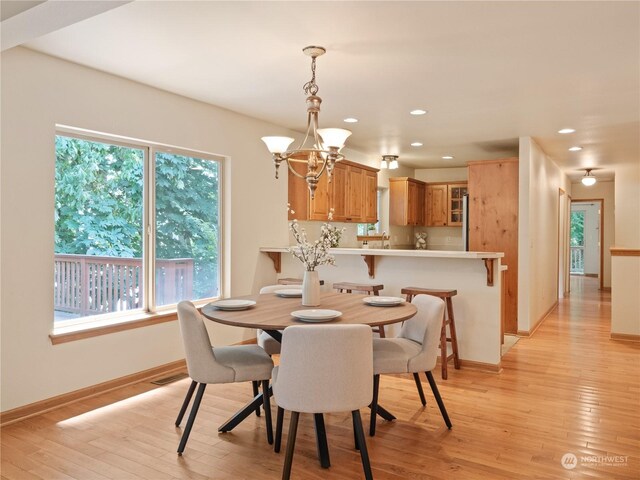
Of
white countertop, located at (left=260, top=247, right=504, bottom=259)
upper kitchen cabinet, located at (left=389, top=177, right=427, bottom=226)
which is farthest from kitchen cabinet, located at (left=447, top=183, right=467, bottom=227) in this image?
white countertop, located at (left=260, top=247, right=504, bottom=259)

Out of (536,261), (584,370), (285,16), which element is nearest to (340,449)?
(285,16)

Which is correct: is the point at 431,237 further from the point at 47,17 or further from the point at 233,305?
the point at 47,17

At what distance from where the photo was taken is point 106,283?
12.6 feet

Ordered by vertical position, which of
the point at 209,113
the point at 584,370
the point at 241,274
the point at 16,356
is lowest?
the point at 584,370

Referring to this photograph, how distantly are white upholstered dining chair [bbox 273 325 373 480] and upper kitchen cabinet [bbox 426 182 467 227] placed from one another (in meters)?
6.64

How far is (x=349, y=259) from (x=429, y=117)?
67.1 inches

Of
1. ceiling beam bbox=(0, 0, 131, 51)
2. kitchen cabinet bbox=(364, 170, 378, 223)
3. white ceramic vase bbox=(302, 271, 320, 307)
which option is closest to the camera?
ceiling beam bbox=(0, 0, 131, 51)

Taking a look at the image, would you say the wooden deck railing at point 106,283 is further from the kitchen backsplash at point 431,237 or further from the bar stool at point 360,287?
the kitchen backsplash at point 431,237

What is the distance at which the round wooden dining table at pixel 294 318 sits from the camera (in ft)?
8.30

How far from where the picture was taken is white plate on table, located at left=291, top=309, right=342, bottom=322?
8.38ft

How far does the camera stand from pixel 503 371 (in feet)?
14.2

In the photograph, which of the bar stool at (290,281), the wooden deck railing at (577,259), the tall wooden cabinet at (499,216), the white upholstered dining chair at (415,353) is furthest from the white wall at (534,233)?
the wooden deck railing at (577,259)

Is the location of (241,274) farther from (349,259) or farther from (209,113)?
(209,113)

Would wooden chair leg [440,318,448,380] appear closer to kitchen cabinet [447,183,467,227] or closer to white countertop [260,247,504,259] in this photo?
white countertop [260,247,504,259]
